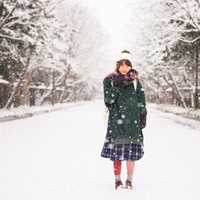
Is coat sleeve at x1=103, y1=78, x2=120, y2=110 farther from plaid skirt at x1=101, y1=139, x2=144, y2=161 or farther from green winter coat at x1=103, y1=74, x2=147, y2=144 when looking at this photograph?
plaid skirt at x1=101, y1=139, x2=144, y2=161

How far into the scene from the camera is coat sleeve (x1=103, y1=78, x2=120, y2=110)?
7.90 metres

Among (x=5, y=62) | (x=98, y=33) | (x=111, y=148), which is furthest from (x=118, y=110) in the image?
(x=98, y=33)

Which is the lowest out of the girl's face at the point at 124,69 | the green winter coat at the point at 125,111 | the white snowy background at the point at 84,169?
the white snowy background at the point at 84,169

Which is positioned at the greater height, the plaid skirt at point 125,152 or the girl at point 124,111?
the girl at point 124,111

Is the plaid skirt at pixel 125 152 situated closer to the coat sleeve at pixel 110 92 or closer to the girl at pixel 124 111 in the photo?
the girl at pixel 124 111

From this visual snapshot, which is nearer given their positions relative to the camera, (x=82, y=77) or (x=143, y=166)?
(x=143, y=166)

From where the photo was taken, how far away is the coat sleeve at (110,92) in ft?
25.9

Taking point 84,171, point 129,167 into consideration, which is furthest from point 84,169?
point 129,167

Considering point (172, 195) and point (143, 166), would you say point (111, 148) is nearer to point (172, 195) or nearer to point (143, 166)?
point (172, 195)

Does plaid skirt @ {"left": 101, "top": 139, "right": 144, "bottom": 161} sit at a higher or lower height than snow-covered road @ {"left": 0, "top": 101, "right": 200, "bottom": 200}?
higher

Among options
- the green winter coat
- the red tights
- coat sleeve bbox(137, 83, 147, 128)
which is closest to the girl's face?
the green winter coat

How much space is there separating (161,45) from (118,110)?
69.1ft

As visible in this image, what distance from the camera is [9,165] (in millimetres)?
10664

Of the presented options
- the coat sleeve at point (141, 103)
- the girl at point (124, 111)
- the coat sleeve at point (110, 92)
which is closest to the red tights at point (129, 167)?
the girl at point (124, 111)
